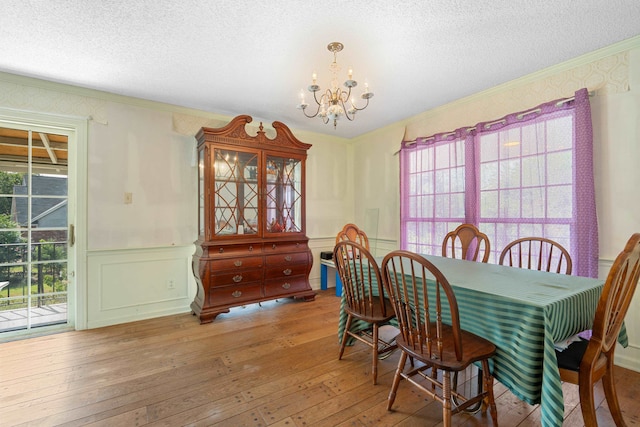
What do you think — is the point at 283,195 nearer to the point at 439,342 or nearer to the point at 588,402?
the point at 439,342

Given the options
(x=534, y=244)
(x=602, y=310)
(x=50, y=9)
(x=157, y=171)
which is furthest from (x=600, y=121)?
(x=157, y=171)

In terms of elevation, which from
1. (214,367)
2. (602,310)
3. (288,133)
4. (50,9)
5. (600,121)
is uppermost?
(50,9)

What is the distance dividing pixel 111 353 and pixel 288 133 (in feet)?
9.32

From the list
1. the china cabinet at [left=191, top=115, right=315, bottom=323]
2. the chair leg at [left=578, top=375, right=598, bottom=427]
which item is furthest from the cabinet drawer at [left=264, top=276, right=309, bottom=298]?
the chair leg at [left=578, top=375, right=598, bottom=427]

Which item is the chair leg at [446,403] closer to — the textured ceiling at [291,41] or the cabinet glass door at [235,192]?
the textured ceiling at [291,41]

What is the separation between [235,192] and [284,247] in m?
0.90

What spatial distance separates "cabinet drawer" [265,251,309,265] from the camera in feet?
11.5

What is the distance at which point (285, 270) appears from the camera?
3594 mm

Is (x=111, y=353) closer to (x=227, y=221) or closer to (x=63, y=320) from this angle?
(x=63, y=320)

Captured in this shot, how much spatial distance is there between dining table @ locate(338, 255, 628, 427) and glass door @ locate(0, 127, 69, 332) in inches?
145

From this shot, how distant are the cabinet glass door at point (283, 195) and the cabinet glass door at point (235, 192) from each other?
0.58 ft

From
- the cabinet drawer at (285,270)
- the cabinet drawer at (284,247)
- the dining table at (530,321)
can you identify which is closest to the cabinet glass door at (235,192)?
the cabinet drawer at (284,247)

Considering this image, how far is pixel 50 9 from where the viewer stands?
5.72ft

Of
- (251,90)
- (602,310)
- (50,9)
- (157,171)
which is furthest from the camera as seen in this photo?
(157,171)
